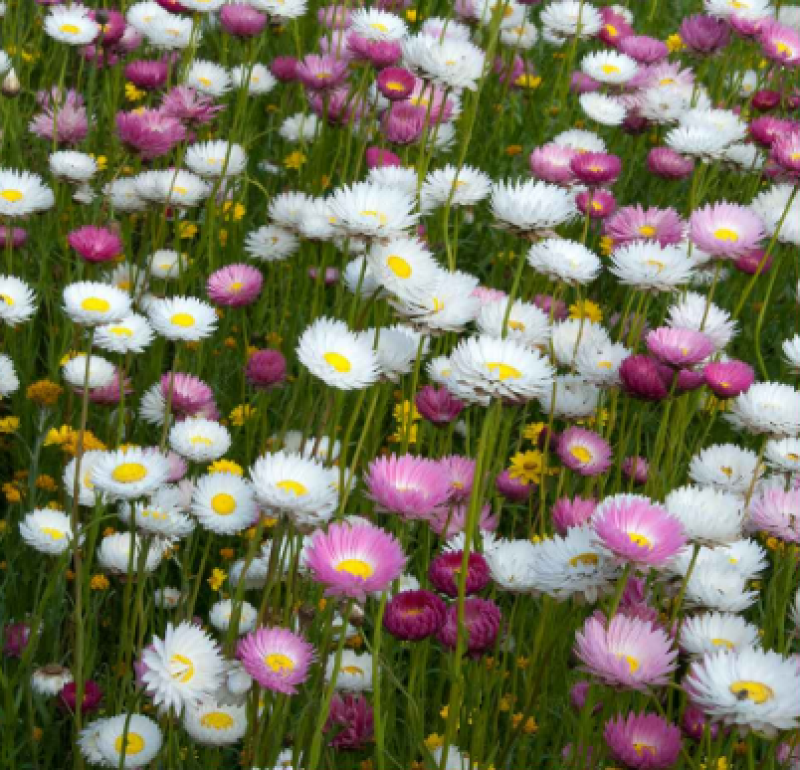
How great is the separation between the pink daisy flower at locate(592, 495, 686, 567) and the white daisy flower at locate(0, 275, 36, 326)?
3.75 feet

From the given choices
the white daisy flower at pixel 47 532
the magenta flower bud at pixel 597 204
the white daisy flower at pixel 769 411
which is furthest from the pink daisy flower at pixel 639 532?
the magenta flower bud at pixel 597 204

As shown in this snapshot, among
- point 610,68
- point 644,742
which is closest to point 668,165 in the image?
point 610,68

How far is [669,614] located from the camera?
1980 millimetres

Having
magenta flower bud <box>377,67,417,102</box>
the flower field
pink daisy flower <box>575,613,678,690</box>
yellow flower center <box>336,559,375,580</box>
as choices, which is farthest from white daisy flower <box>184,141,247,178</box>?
pink daisy flower <box>575,613,678,690</box>

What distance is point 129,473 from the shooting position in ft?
6.22

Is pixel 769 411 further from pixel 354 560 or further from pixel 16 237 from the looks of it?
pixel 16 237

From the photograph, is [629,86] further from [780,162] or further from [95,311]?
[95,311]

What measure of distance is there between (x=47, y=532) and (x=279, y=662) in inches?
29.2

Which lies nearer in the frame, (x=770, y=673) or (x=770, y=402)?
(x=770, y=673)

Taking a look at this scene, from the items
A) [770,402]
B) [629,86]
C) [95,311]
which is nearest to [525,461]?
[770,402]

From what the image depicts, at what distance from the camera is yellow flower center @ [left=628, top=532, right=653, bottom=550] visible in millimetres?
1575

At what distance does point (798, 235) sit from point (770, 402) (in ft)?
2.36

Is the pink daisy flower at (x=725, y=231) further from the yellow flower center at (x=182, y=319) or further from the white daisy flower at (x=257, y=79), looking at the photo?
the white daisy flower at (x=257, y=79)

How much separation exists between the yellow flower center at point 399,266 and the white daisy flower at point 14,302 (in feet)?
2.40
